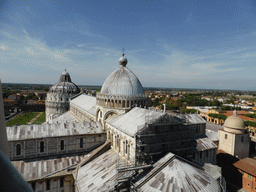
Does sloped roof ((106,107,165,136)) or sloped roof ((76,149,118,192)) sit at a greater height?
sloped roof ((106,107,165,136))

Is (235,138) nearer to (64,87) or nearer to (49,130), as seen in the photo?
(49,130)

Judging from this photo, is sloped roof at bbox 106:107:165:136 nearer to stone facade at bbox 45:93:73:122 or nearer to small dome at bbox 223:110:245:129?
small dome at bbox 223:110:245:129

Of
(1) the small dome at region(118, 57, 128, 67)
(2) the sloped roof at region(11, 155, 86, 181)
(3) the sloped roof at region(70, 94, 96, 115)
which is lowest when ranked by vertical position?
(2) the sloped roof at region(11, 155, 86, 181)

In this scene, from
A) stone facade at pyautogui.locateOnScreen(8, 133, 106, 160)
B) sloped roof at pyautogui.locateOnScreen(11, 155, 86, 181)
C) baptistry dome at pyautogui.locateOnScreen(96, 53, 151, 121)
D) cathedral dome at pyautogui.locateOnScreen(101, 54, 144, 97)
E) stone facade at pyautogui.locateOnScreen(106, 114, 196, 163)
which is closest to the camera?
stone facade at pyautogui.locateOnScreen(106, 114, 196, 163)

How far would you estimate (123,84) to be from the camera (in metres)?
26.2

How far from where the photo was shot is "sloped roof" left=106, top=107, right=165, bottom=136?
19078mm

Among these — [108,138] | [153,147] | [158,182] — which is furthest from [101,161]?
[158,182]

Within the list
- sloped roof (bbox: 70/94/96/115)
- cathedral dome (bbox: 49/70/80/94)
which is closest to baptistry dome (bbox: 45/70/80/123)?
cathedral dome (bbox: 49/70/80/94)

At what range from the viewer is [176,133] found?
20.0 m

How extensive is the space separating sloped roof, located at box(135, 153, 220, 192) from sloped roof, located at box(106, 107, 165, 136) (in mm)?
4530

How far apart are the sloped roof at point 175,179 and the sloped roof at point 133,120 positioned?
4530 millimetres

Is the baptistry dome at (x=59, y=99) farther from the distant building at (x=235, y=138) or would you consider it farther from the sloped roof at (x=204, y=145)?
the distant building at (x=235, y=138)

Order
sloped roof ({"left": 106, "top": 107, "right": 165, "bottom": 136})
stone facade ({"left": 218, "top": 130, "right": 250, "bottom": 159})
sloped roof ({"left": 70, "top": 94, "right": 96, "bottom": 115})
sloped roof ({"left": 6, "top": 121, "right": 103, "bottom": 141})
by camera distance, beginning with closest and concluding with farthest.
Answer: sloped roof ({"left": 106, "top": 107, "right": 165, "bottom": 136})
sloped roof ({"left": 6, "top": 121, "right": 103, "bottom": 141})
stone facade ({"left": 218, "top": 130, "right": 250, "bottom": 159})
sloped roof ({"left": 70, "top": 94, "right": 96, "bottom": 115})

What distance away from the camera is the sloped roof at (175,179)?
14.6 metres
